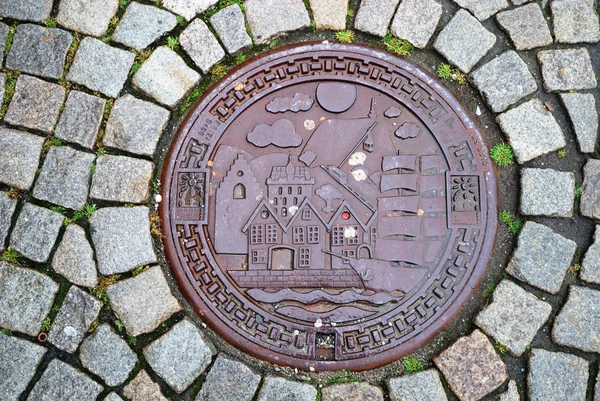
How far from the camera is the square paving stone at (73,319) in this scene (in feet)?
10.0

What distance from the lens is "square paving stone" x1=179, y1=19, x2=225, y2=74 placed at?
3340 mm

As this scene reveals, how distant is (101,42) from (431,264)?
239 centimetres

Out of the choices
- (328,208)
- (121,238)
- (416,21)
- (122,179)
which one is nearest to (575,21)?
(416,21)

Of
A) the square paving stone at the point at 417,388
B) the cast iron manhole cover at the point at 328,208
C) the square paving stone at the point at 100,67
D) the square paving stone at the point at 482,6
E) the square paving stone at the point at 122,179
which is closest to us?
the square paving stone at the point at 417,388

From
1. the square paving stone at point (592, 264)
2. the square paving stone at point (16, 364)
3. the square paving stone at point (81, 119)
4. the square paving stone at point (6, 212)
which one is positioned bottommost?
the square paving stone at point (16, 364)

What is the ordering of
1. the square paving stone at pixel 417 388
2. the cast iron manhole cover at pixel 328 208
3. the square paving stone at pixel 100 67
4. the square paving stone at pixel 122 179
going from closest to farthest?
the square paving stone at pixel 417 388 < the cast iron manhole cover at pixel 328 208 < the square paving stone at pixel 122 179 < the square paving stone at pixel 100 67

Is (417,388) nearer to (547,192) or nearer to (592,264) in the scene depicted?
(592,264)

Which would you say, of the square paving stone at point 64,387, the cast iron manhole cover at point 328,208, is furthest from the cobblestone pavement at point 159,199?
the cast iron manhole cover at point 328,208

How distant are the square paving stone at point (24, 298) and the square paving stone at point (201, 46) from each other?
1566mm

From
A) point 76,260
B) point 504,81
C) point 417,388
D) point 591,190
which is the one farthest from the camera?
point 504,81

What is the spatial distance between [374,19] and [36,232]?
7.86 ft

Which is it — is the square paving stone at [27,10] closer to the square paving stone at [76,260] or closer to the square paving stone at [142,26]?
the square paving stone at [142,26]

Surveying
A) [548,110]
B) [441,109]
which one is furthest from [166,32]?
[548,110]

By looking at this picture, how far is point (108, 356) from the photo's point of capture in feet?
9.92
